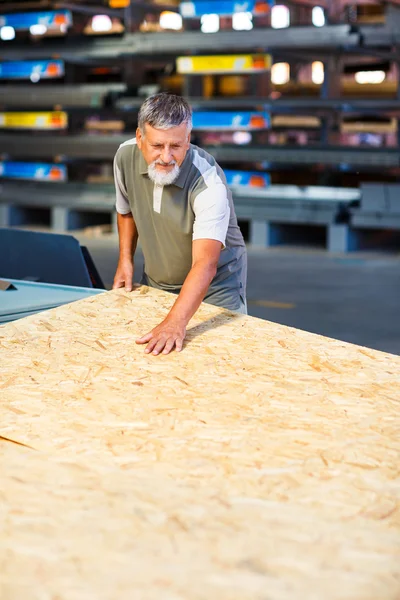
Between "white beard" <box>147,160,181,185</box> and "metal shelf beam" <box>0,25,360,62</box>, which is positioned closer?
"white beard" <box>147,160,181,185</box>

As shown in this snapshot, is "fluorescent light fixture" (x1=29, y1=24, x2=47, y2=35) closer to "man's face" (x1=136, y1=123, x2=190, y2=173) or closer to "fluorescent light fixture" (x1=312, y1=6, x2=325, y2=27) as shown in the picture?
"fluorescent light fixture" (x1=312, y1=6, x2=325, y2=27)

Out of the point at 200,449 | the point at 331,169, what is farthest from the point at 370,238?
the point at 200,449

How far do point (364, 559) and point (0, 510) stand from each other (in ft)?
2.48

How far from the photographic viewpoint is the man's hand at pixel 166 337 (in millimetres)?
2885

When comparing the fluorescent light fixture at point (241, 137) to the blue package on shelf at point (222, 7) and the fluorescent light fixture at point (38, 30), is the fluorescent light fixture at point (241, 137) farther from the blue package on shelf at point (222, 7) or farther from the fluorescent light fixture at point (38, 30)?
the fluorescent light fixture at point (38, 30)

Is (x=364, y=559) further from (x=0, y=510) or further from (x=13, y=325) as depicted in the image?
(x=13, y=325)

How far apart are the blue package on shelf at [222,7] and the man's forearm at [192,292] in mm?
6692

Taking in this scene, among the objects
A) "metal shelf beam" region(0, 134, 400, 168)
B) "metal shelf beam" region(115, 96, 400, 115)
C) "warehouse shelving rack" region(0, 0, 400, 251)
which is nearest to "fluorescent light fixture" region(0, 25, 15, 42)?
"warehouse shelving rack" region(0, 0, 400, 251)

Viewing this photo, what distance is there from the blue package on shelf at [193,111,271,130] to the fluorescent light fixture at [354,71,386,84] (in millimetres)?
1421

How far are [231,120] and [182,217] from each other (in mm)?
6549

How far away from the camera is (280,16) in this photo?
10.7m

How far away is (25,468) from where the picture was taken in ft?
6.87

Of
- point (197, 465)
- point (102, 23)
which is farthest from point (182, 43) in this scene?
point (197, 465)

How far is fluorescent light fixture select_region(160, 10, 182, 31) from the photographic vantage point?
11328 millimetres
